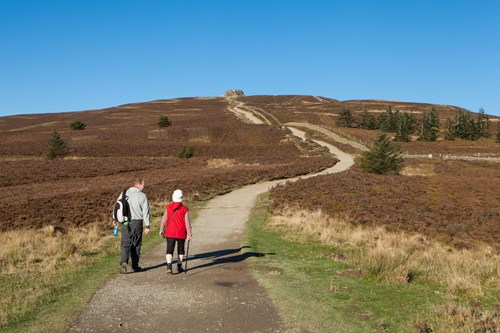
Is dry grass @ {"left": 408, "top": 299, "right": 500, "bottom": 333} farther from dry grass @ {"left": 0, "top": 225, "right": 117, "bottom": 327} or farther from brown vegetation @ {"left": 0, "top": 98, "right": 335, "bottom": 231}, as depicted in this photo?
brown vegetation @ {"left": 0, "top": 98, "right": 335, "bottom": 231}

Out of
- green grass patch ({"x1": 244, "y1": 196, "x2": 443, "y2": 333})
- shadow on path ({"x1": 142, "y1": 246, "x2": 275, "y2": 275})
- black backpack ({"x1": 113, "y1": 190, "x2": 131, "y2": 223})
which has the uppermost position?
black backpack ({"x1": 113, "y1": 190, "x2": 131, "y2": 223})

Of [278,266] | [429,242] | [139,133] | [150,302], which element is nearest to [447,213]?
[429,242]

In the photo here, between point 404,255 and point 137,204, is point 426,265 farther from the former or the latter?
point 137,204

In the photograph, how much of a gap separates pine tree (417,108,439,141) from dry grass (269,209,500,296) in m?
83.4

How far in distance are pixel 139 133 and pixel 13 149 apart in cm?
2794

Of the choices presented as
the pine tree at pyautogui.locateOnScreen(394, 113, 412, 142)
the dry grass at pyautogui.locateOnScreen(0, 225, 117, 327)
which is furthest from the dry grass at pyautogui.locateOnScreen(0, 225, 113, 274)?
the pine tree at pyautogui.locateOnScreen(394, 113, 412, 142)

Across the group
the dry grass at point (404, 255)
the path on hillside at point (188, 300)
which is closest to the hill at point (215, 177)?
the dry grass at point (404, 255)

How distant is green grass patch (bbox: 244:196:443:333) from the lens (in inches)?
263

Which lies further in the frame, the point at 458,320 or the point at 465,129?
the point at 465,129

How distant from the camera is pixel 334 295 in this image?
26.5 ft

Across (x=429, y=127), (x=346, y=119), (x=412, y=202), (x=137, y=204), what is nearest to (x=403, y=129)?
(x=429, y=127)

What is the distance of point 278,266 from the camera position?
10492 millimetres

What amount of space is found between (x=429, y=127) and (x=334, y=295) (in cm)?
10090

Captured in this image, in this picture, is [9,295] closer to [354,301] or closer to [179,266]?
[179,266]
